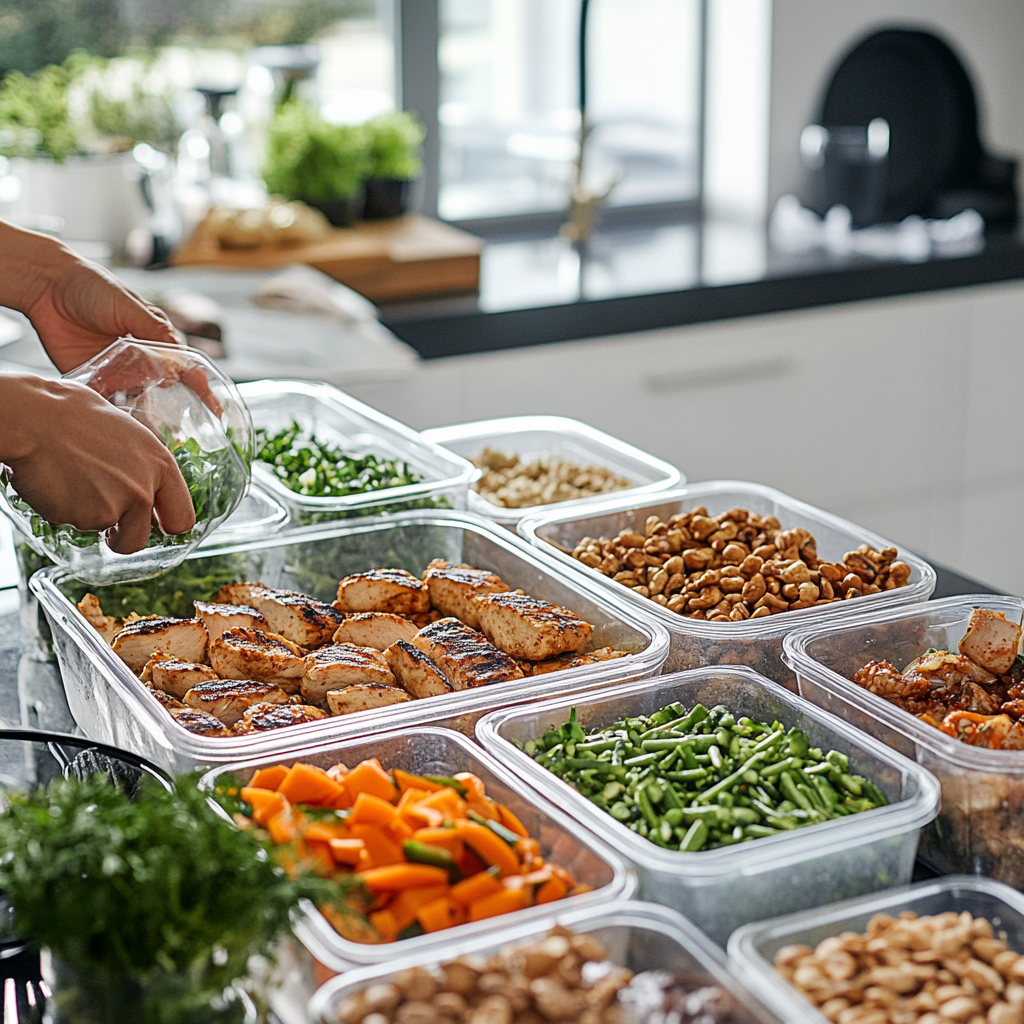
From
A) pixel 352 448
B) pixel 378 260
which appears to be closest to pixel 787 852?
Result: pixel 352 448

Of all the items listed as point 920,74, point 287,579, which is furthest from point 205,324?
point 920,74

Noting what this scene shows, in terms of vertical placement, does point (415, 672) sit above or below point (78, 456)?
below

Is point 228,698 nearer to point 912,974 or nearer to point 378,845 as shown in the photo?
point 378,845

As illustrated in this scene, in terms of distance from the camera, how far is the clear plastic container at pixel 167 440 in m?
1.18

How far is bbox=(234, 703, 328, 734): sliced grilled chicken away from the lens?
1.07 meters

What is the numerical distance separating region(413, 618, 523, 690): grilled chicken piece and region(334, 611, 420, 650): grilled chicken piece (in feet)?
0.07

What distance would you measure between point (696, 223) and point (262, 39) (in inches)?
48.1

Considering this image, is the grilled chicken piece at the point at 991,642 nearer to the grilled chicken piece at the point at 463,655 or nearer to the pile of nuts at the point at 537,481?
the grilled chicken piece at the point at 463,655

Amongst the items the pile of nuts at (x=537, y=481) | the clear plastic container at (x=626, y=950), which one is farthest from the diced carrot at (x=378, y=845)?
the pile of nuts at (x=537, y=481)

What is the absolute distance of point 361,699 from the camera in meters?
1.12

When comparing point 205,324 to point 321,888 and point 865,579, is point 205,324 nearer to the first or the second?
point 865,579

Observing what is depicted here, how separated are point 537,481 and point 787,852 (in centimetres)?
89

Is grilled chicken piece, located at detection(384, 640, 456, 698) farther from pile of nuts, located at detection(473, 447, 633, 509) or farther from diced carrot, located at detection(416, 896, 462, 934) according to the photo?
pile of nuts, located at detection(473, 447, 633, 509)

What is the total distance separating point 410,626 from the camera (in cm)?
128
